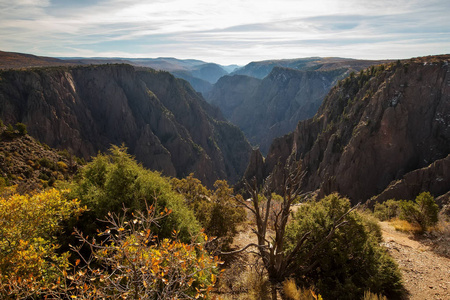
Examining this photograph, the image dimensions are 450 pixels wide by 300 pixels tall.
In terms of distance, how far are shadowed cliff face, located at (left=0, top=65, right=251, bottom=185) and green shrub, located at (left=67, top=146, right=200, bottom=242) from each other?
59763 millimetres

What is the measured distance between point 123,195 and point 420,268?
12.5 metres

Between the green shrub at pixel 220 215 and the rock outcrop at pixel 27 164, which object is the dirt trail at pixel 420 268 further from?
the rock outcrop at pixel 27 164

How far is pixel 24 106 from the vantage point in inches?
2494

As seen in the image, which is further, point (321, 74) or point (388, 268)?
point (321, 74)

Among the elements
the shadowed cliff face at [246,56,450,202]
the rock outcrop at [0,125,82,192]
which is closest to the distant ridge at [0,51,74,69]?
the rock outcrop at [0,125,82,192]

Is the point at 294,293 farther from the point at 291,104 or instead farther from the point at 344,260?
the point at 291,104

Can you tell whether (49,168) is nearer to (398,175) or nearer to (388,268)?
(388,268)

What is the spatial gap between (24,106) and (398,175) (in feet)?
251

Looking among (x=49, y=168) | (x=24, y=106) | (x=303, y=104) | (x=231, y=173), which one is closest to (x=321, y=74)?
(x=303, y=104)

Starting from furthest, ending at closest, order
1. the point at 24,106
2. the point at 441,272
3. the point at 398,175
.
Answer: the point at 24,106
the point at 398,175
the point at 441,272

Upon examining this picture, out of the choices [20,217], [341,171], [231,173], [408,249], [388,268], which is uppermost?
[20,217]

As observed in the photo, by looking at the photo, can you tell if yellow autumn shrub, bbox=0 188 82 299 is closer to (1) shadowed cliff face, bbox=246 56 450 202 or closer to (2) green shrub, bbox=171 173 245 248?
(2) green shrub, bbox=171 173 245 248

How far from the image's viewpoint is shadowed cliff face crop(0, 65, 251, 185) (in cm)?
6384

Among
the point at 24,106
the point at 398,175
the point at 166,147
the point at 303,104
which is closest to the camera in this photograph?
the point at 398,175
